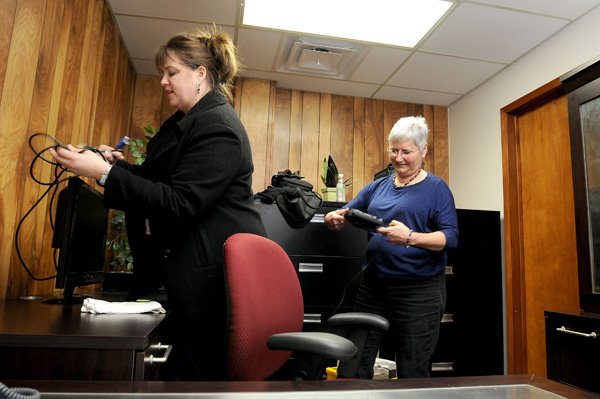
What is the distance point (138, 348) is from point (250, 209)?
53 cm

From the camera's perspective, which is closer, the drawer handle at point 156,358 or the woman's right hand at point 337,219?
the drawer handle at point 156,358

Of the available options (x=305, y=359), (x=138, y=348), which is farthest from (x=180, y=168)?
(x=305, y=359)

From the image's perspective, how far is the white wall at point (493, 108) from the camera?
278 cm

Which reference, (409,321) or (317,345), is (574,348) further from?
(317,345)

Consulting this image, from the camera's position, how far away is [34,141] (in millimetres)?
1762

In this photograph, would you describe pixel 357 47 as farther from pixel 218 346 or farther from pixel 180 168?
pixel 218 346

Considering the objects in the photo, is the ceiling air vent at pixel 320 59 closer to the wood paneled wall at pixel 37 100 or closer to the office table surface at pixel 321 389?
→ the wood paneled wall at pixel 37 100

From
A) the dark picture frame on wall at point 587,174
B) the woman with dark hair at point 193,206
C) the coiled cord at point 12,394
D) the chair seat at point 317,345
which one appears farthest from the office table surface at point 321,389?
the dark picture frame on wall at point 587,174

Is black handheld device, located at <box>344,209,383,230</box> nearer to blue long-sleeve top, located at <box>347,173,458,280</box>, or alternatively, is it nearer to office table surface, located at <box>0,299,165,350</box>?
blue long-sleeve top, located at <box>347,173,458,280</box>

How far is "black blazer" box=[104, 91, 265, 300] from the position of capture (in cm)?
116

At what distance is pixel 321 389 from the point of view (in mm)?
626

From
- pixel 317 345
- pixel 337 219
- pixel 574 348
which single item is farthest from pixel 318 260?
pixel 317 345

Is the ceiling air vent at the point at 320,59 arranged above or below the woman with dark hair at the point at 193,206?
above

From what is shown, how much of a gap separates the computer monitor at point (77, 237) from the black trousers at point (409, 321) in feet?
3.57
